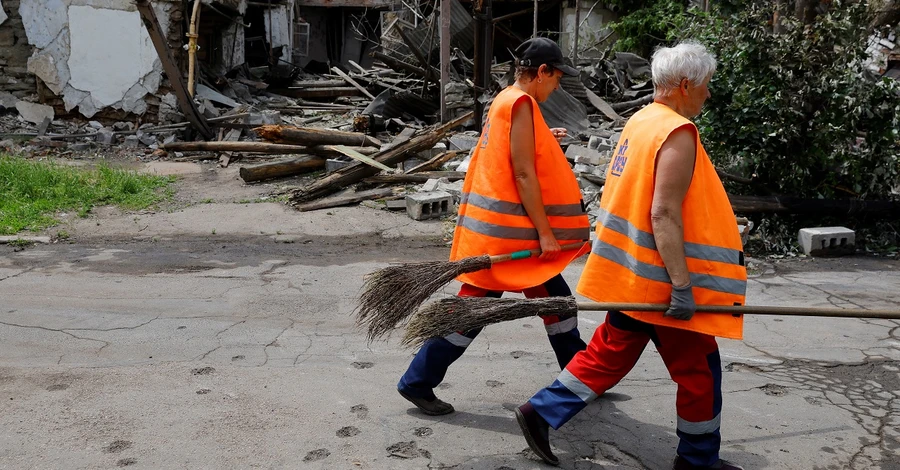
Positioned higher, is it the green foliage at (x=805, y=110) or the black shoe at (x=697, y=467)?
the green foliage at (x=805, y=110)

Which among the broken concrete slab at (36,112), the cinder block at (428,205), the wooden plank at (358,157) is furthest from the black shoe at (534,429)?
the broken concrete slab at (36,112)

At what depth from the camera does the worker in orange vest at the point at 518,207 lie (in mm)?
3828

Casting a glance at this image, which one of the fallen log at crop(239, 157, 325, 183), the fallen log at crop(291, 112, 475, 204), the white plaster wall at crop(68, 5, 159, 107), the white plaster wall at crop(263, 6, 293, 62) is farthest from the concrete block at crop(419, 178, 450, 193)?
the white plaster wall at crop(263, 6, 293, 62)

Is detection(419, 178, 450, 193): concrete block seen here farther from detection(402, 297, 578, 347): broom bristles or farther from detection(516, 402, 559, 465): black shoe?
detection(516, 402, 559, 465): black shoe

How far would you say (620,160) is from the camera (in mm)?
3402

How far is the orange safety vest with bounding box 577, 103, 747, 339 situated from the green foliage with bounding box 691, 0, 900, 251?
484cm

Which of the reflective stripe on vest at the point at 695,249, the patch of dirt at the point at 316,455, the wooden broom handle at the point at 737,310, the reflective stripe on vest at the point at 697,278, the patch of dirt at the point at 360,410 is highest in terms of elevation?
Answer: the reflective stripe on vest at the point at 695,249

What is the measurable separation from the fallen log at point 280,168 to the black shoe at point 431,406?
23.4ft

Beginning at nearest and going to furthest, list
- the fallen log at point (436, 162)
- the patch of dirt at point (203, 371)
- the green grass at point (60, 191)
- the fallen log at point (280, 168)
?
the patch of dirt at point (203, 371) < the green grass at point (60, 191) < the fallen log at point (436, 162) < the fallen log at point (280, 168)

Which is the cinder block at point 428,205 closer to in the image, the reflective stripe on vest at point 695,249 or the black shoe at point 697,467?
the reflective stripe on vest at point 695,249

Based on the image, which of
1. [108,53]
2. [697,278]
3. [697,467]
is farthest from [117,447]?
[108,53]

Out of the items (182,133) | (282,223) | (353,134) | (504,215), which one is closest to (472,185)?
(504,215)

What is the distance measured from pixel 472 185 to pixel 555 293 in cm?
67

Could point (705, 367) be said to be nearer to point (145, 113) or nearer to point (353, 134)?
point (353, 134)
